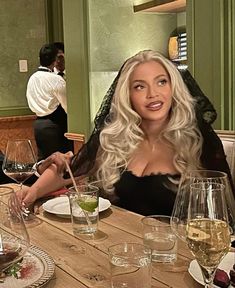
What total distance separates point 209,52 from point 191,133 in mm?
940

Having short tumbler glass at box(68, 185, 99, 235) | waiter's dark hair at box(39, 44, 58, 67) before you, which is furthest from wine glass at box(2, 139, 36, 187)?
waiter's dark hair at box(39, 44, 58, 67)

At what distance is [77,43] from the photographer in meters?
3.84

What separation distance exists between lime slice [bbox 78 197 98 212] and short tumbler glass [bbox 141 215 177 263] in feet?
0.60

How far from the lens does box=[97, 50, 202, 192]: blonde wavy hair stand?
6.40 ft

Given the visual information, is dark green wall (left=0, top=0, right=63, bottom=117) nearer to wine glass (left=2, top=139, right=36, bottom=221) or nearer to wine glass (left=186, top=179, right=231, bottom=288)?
wine glass (left=2, top=139, right=36, bottom=221)

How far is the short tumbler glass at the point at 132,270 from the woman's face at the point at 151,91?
42.0 inches

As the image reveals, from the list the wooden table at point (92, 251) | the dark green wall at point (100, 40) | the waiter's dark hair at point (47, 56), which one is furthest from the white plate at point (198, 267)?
the waiter's dark hair at point (47, 56)

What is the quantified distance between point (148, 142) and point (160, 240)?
90cm

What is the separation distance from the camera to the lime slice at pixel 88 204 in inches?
52.8

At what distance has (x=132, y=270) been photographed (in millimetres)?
947

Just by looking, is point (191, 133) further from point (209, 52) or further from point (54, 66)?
point (54, 66)

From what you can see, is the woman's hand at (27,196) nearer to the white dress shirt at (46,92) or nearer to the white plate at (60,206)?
the white plate at (60,206)

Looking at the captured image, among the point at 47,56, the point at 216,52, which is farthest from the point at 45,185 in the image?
the point at 47,56

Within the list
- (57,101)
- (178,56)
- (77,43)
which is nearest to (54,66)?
(57,101)
